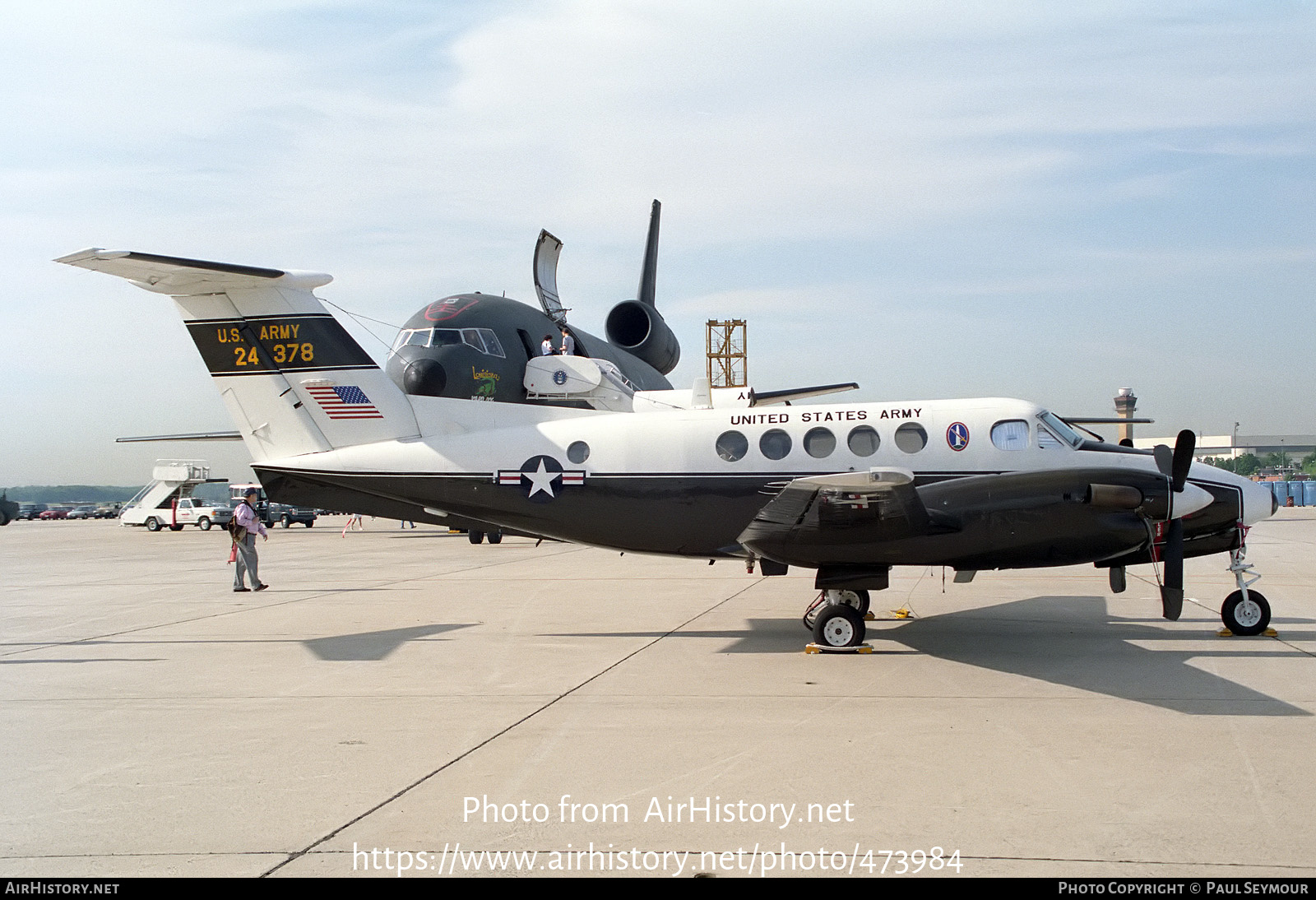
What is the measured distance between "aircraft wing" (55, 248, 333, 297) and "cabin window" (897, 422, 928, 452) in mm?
7384

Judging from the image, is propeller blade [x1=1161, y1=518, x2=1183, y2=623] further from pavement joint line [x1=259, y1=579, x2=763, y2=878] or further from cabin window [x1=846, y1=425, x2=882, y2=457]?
pavement joint line [x1=259, y1=579, x2=763, y2=878]

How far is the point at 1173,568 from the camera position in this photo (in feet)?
32.4

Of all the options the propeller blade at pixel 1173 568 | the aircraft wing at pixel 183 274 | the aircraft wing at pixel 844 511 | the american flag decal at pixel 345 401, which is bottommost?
the propeller blade at pixel 1173 568

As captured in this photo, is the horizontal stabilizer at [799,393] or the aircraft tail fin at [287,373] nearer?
the aircraft tail fin at [287,373]

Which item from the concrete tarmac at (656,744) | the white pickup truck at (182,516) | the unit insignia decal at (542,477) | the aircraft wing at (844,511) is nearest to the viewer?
the concrete tarmac at (656,744)


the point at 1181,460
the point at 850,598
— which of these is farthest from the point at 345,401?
the point at 1181,460

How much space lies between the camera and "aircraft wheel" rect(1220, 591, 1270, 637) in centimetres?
1084

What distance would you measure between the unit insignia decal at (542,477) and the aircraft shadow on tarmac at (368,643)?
2.21 meters

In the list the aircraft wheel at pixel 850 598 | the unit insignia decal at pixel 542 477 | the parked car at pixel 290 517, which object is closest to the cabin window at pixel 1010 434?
the aircraft wheel at pixel 850 598

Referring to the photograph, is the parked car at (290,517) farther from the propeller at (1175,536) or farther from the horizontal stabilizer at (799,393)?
the propeller at (1175,536)

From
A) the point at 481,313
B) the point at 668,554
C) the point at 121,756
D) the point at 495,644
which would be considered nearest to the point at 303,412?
the point at 495,644

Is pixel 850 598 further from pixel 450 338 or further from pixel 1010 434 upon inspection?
pixel 450 338

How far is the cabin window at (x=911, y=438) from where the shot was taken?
1120 cm

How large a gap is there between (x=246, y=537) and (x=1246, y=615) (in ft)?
50.0
